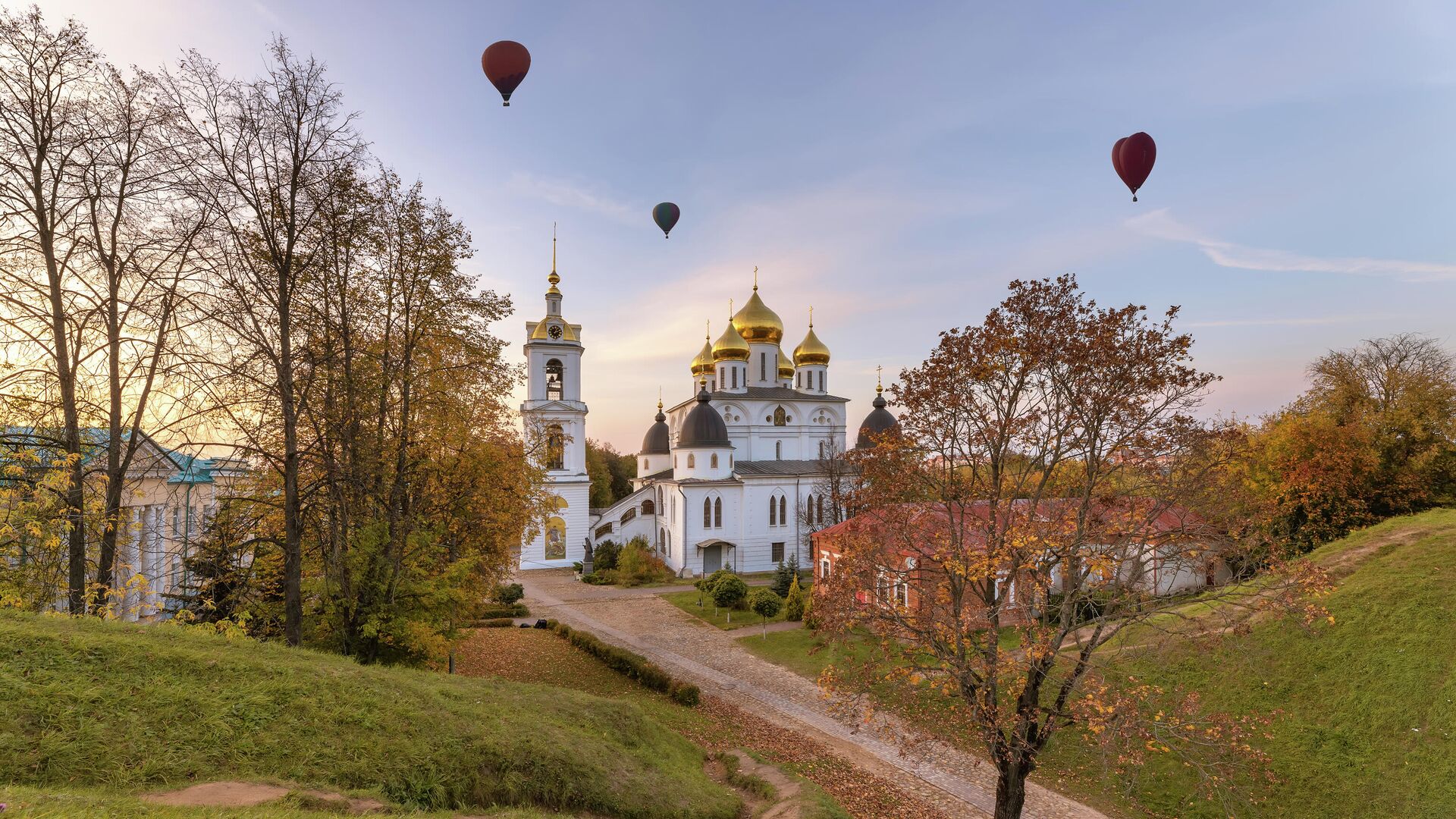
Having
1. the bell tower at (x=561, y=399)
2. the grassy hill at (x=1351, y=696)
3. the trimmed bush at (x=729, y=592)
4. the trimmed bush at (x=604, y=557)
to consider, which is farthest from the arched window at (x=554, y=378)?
the grassy hill at (x=1351, y=696)

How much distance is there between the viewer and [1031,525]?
9.06 m

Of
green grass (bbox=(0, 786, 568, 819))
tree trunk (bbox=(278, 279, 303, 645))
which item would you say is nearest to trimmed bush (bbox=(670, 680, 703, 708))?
A: tree trunk (bbox=(278, 279, 303, 645))

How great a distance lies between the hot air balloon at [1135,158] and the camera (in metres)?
11.9

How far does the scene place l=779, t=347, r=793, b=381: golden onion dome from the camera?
5210 cm

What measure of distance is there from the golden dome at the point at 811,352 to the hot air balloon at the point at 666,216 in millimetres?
29058

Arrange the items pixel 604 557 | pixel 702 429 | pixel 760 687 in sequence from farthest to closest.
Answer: pixel 702 429 < pixel 604 557 < pixel 760 687

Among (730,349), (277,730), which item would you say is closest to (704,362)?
(730,349)

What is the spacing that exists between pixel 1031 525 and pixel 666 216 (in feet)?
54.9

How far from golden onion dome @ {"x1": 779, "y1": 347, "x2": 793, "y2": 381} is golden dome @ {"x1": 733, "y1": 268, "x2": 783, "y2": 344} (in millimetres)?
2253

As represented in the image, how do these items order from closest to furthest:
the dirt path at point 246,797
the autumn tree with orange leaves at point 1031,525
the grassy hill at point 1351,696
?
the dirt path at point 246,797 < the autumn tree with orange leaves at point 1031,525 < the grassy hill at point 1351,696

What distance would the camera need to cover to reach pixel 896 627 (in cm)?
1021

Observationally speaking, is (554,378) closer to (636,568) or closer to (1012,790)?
(636,568)

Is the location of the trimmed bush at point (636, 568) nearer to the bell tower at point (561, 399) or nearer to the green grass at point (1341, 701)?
the bell tower at point (561, 399)

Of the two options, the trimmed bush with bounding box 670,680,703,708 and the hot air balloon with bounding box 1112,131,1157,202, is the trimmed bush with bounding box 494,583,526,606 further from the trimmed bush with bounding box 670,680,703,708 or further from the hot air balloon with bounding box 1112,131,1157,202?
the hot air balloon with bounding box 1112,131,1157,202
